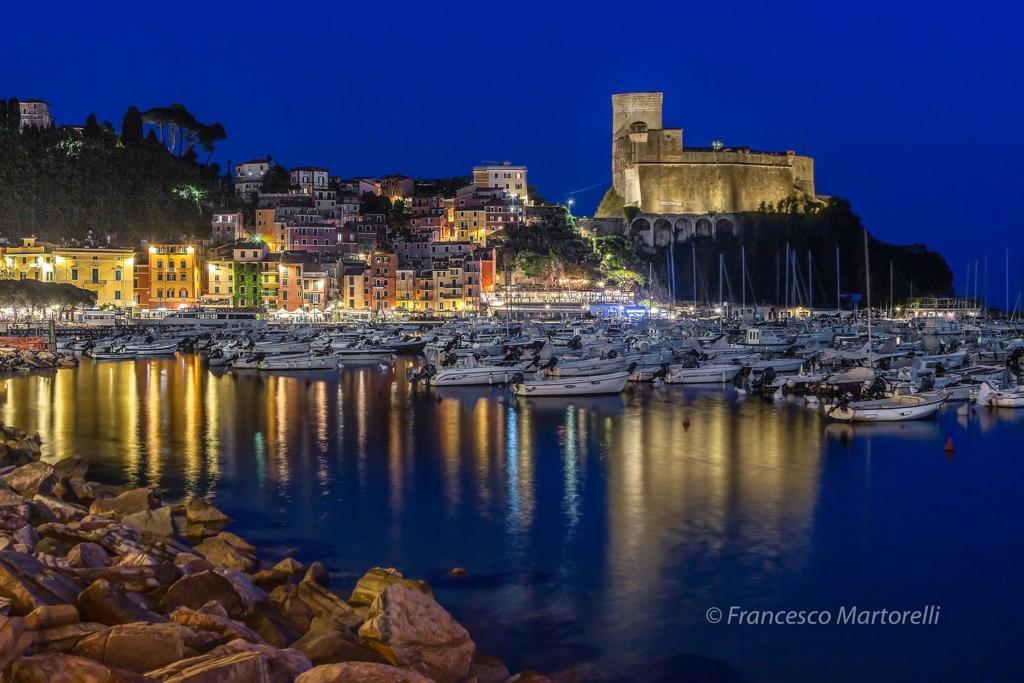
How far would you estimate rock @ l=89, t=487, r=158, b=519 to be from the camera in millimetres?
10375

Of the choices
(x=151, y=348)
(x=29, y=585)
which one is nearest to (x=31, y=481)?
(x=29, y=585)

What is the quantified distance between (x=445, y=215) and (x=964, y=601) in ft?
188

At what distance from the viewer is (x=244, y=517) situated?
11.8 m

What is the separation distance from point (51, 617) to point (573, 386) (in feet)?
61.3

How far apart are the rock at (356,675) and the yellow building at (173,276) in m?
54.8

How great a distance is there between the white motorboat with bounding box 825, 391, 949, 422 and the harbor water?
0.90 ft

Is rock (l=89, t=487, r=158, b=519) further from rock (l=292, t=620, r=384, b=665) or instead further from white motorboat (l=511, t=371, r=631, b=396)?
white motorboat (l=511, t=371, r=631, b=396)

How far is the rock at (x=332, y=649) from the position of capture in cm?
628

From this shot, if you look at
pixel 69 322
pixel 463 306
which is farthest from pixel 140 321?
pixel 463 306

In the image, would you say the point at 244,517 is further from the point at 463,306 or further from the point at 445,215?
the point at 445,215

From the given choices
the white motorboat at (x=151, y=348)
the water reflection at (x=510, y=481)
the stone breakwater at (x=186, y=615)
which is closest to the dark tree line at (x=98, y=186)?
the white motorboat at (x=151, y=348)

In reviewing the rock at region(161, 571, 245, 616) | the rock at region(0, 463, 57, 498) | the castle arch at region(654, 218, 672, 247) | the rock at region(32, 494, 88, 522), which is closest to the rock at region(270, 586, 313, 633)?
the rock at region(161, 571, 245, 616)

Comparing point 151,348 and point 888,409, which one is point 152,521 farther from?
point 151,348

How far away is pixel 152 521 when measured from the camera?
32.0 feet
